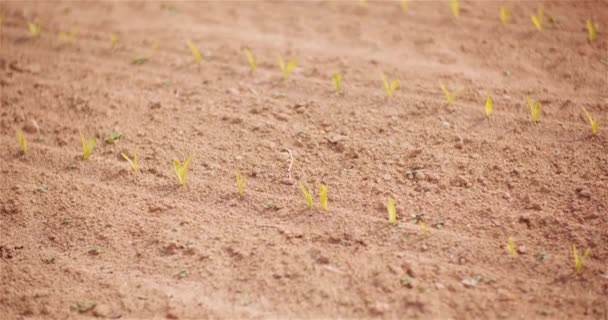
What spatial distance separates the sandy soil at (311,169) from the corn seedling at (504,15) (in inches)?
1.9

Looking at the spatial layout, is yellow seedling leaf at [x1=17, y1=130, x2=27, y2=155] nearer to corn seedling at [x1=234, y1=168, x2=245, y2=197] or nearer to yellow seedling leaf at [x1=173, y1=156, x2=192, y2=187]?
yellow seedling leaf at [x1=173, y1=156, x2=192, y2=187]

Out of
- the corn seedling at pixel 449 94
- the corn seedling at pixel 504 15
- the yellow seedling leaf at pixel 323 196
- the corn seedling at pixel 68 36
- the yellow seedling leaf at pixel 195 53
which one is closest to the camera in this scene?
the yellow seedling leaf at pixel 323 196

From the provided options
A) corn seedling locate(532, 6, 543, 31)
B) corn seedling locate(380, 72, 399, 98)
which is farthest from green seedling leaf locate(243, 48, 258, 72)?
corn seedling locate(532, 6, 543, 31)

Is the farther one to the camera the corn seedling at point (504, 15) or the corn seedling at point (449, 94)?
the corn seedling at point (504, 15)

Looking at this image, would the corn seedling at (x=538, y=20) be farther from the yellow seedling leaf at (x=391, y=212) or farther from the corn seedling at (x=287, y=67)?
the yellow seedling leaf at (x=391, y=212)

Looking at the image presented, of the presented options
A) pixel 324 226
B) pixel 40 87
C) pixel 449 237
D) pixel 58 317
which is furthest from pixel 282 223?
pixel 40 87

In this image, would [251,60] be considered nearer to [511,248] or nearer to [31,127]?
[31,127]

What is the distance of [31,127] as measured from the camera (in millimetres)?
3127

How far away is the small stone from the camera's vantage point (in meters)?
3.12

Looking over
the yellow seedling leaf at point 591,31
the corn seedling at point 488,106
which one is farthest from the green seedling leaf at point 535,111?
the yellow seedling leaf at point 591,31

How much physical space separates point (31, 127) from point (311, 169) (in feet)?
5.28

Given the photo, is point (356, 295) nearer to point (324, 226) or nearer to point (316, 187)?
point (324, 226)

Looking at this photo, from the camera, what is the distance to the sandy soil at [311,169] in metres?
2.21

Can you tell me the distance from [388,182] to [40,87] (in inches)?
88.1
